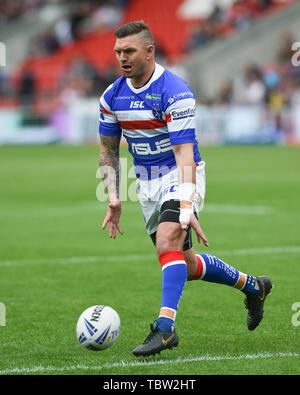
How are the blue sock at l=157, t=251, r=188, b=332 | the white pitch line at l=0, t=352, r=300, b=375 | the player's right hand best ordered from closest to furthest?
1. the white pitch line at l=0, t=352, r=300, b=375
2. the blue sock at l=157, t=251, r=188, b=332
3. the player's right hand

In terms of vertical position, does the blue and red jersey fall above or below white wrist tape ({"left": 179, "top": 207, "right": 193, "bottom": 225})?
above

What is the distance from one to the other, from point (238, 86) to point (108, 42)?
32.3ft

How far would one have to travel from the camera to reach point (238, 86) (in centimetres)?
2975

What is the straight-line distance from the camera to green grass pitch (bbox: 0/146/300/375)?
5469 millimetres

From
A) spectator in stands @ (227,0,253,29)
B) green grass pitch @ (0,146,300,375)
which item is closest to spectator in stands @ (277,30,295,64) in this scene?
spectator in stands @ (227,0,253,29)

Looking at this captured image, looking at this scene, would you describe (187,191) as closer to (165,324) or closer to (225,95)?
(165,324)

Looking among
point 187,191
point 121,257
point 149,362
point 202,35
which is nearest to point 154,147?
point 187,191

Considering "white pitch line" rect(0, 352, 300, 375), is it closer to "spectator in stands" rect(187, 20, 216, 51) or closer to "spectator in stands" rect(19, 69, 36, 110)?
"spectator in stands" rect(19, 69, 36, 110)

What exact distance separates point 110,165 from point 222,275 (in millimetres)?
1205

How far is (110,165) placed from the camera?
6.46 metres

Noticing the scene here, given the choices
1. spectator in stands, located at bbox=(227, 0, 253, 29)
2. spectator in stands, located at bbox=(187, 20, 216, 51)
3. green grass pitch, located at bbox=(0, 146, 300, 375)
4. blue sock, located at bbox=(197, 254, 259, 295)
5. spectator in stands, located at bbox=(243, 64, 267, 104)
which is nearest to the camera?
green grass pitch, located at bbox=(0, 146, 300, 375)

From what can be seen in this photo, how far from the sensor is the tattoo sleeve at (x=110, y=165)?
6367 mm

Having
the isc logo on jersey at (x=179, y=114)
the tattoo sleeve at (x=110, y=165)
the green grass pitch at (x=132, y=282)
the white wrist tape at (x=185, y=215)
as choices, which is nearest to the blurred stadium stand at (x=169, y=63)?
the green grass pitch at (x=132, y=282)
